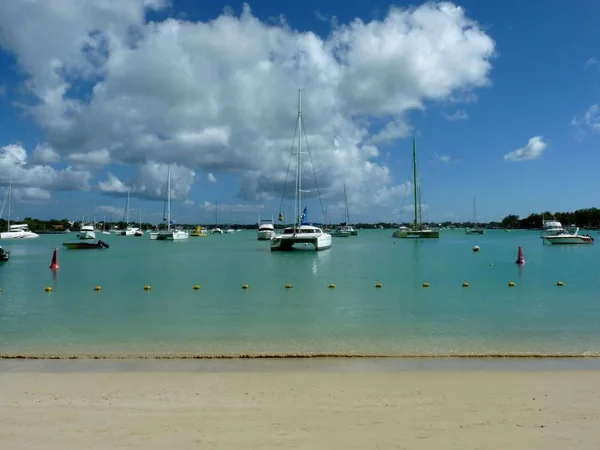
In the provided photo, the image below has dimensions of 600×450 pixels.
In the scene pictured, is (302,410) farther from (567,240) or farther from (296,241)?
(567,240)

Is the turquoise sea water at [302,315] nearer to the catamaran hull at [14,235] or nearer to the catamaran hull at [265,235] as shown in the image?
the catamaran hull at [265,235]

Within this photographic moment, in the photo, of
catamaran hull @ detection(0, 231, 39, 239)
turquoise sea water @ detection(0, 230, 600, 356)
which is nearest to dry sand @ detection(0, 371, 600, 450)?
turquoise sea water @ detection(0, 230, 600, 356)

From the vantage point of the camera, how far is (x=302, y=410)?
7.96 metres

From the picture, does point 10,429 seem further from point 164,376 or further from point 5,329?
point 5,329

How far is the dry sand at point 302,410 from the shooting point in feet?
21.9

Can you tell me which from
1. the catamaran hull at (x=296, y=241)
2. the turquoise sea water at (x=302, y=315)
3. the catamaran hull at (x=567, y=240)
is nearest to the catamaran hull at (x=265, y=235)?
the catamaran hull at (x=296, y=241)

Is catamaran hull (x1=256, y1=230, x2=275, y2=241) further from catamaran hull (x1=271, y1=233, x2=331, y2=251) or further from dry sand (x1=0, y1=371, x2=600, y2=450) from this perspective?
dry sand (x1=0, y1=371, x2=600, y2=450)

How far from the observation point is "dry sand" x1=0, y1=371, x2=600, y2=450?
6680mm

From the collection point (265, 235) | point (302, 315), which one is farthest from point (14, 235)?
point (302, 315)

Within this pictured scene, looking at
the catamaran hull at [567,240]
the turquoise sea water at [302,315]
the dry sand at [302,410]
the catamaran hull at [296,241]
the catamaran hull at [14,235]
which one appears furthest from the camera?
the catamaran hull at [14,235]

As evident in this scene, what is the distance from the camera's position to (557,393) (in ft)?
28.6

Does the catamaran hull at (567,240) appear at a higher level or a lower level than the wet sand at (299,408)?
higher

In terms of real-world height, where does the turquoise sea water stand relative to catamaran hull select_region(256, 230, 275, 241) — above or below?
below

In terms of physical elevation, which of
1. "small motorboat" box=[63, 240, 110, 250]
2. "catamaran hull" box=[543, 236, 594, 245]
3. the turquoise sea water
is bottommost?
the turquoise sea water
